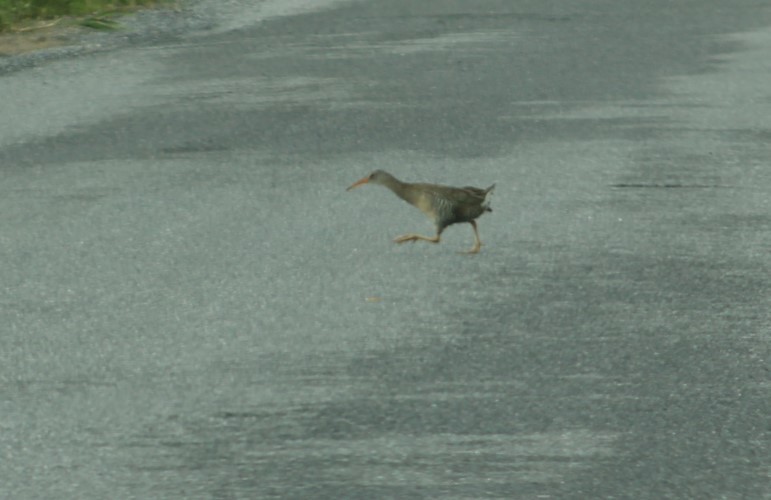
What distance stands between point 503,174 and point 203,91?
9.61ft

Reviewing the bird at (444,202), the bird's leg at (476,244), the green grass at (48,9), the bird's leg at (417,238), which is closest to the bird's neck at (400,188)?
the bird at (444,202)

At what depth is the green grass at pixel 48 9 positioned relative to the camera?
43.0ft

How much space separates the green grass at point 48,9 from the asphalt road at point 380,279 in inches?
56.2

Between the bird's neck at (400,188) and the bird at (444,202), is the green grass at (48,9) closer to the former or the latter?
the bird's neck at (400,188)

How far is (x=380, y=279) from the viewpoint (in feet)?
21.3

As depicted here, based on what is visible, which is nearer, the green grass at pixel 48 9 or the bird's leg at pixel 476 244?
the bird's leg at pixel 476 244

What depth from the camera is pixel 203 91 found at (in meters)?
10.7

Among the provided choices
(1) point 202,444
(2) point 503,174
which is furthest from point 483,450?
(2) point 503,174

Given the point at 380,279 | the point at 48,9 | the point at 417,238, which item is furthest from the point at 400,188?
the point at 48,9

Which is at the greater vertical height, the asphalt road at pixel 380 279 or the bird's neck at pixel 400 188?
the bird's neck at pixel 400 188

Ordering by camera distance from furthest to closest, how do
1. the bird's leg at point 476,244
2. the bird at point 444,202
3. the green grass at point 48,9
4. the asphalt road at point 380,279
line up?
the green grass at point 48,9 → the bird's leg at point 476,244 → the bird at point 444,202 → the asphalt road at point 380,279

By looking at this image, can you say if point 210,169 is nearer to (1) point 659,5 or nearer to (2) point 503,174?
(2) point 503,174

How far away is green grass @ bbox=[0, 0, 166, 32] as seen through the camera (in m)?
13.1

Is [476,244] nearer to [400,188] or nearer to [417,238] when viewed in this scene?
[417,238]
